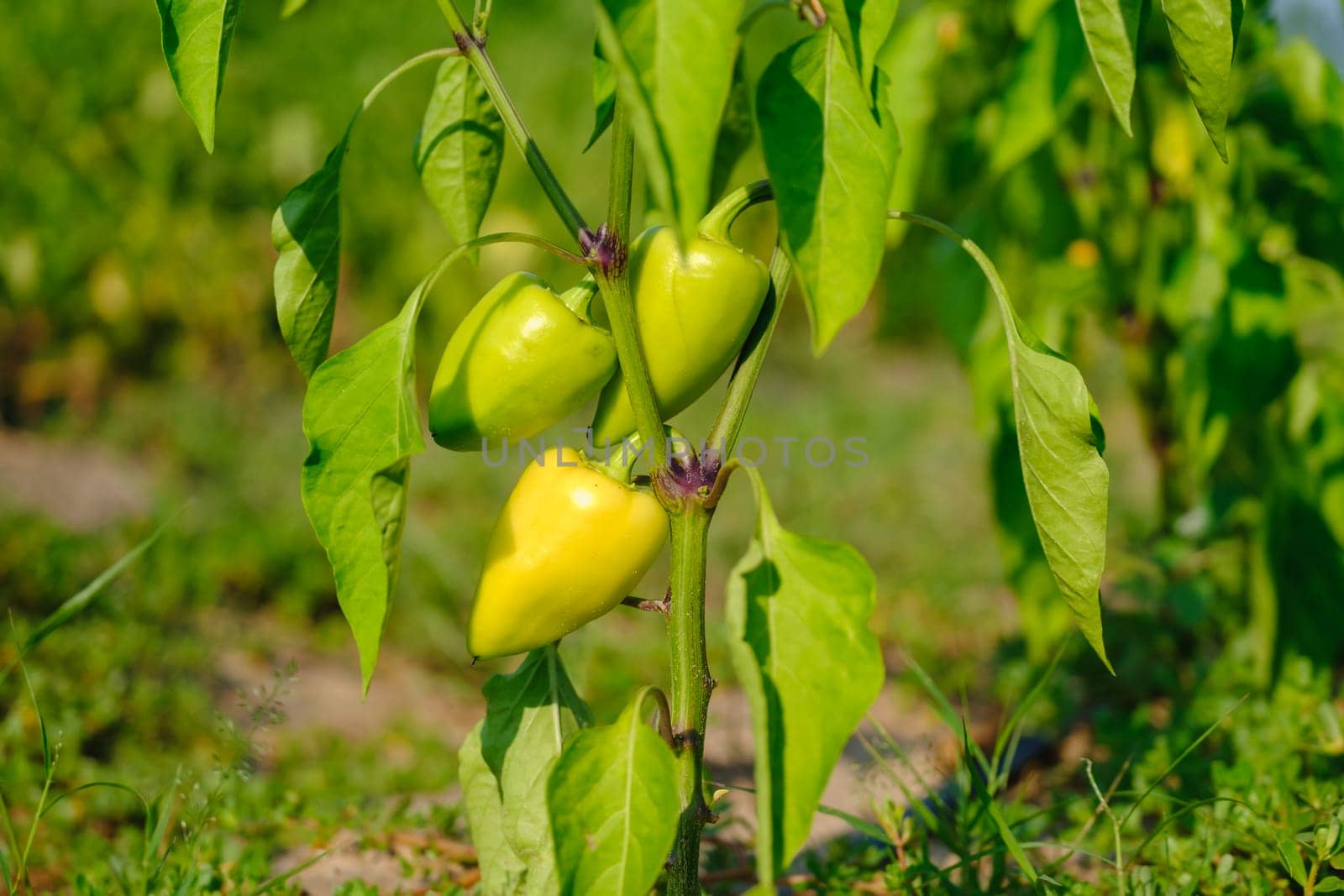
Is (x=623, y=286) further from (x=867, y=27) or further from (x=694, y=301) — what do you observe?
(x=867, y=27)

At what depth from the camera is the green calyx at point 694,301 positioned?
2.33 feet

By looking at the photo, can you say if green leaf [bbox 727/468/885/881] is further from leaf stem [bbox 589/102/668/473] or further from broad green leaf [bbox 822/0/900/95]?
broad green leaf [bbox 822/0/900/95]

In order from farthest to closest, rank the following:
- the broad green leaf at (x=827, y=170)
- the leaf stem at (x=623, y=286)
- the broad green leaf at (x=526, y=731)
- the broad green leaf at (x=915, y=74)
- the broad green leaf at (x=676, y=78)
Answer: the broad green leaf at (x=915, y=74), the broad green leaf at (x=526, y=731), the leaf stem at (x=623, y=286), the broad green leaf at (x=827, y=170), the broad green leaf at (x=676, y=78)

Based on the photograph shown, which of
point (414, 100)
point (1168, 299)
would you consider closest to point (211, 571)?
point (1168, 299)

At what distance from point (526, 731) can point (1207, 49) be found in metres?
0.67

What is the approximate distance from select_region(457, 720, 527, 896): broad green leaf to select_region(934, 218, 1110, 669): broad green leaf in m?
0.47

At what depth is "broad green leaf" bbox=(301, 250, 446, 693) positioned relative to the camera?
0.65 m

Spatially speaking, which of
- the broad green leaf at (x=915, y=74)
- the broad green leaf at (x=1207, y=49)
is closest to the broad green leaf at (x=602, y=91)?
the broad green leaf at (x=1207, y=49)

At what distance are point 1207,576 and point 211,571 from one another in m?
1.77

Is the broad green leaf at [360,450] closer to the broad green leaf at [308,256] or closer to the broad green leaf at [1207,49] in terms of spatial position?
the broad green leaf at [308,256]

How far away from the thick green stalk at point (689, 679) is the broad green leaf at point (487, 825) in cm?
16

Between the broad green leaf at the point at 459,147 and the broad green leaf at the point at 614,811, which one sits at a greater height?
the broad green leaf at the point at 459,147

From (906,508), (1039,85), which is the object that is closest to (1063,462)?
(1039,85)

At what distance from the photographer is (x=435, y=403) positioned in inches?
29.6
